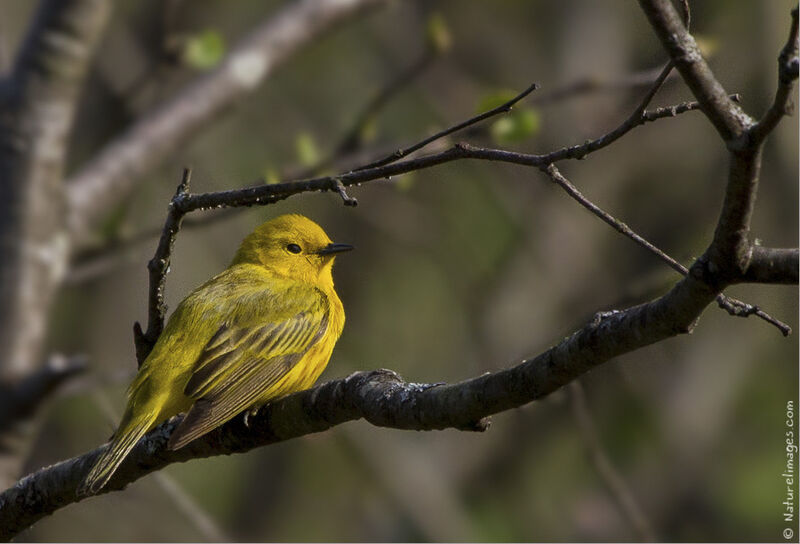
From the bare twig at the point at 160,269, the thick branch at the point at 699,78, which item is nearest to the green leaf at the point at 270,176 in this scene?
the bare twig at the point at 160,269

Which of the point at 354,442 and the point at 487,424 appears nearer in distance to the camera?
the point at 487,424

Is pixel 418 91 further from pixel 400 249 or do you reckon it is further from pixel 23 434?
pixel 23 434

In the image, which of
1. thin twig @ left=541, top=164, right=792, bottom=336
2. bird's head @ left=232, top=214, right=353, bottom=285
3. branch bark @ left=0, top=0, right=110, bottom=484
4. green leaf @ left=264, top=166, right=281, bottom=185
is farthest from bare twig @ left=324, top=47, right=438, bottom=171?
thin twig @ left=541, top=164, right=792, bottom=336

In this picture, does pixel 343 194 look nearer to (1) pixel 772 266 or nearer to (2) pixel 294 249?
(1) pixel 772 266

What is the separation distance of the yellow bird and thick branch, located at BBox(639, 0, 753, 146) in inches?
93.3

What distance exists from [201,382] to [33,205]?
263 cm

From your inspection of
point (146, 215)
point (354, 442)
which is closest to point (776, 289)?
point (354, 442)

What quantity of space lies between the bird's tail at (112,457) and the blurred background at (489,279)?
4.82 metres

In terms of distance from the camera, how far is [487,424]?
9.33ft

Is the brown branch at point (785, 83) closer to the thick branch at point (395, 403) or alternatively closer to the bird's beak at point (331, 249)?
the thick branch at point (395, 403)

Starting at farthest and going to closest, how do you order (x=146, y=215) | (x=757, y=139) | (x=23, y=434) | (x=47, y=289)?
(x=146, y=215)
(x=47, y=289)
(x=23, y=434)
(x=757, y=139)

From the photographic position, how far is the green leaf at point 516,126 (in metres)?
6.24

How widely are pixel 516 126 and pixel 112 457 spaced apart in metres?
3.48

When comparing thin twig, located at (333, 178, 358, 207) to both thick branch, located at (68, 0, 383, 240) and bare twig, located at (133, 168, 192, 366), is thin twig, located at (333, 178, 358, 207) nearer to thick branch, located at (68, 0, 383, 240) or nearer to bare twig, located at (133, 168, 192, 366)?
bare twig, located at (133, 168, 192, 366)
